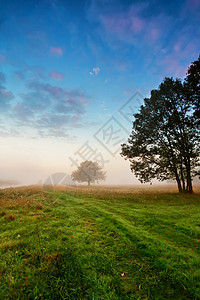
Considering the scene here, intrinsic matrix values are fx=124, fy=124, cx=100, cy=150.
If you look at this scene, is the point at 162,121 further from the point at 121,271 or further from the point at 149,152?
the point at 121,271

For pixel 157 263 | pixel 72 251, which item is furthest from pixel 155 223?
pixel 72 251

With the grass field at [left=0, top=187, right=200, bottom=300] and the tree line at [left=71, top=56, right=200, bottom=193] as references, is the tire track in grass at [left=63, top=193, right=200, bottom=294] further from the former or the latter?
the tree line at [left=71, top=56, right=200, bottom=193]

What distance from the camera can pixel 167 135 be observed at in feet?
57.1

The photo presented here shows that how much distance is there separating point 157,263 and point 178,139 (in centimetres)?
1637

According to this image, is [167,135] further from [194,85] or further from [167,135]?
[194,85]

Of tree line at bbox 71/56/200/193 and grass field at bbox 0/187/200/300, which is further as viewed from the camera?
tree line at bbox 71/56/200/193

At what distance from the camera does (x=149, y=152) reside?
1755 centimetres

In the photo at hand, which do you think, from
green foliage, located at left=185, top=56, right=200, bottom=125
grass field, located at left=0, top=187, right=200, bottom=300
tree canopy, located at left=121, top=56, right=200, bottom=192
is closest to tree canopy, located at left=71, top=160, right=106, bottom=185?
tree canopy, located at left=121, top=56, right=200, bottom=192

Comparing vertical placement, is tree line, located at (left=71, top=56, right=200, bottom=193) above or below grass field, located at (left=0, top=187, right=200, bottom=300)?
above

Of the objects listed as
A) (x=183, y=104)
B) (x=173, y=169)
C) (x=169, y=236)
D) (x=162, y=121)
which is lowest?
(x=169, y=236)

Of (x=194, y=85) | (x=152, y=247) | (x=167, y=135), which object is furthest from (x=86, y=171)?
(x=152, y=247)

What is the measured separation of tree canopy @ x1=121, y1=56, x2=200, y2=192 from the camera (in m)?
16.0

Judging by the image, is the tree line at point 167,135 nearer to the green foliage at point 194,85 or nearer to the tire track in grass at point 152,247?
the green foliage at point 194,85

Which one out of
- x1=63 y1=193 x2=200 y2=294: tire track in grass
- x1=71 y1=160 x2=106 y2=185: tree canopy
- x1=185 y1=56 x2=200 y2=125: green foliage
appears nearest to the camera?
x1=63 y1=193 x2=200 y2=294: tire track in grass
